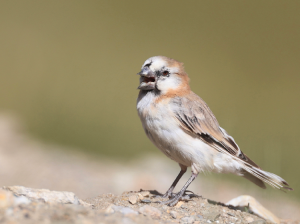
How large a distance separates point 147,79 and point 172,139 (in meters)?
0.78

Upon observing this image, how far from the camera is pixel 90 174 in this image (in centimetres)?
673

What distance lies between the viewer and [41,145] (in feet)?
26.2

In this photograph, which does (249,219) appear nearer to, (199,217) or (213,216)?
(213,216)

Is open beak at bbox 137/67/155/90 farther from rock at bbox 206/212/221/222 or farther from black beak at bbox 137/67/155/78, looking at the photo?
rock at bbox 206/212/221/222

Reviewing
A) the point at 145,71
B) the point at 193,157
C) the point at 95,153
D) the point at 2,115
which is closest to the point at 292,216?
the point at 193,157

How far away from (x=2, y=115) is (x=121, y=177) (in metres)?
4.91

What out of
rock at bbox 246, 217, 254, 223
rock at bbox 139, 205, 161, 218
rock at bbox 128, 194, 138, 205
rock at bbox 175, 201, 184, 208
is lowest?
rock at bbox 139, 205, 161, 218

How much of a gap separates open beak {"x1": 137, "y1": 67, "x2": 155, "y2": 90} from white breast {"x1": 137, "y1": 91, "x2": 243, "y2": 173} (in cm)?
7

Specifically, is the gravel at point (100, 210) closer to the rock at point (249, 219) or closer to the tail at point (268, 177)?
the rock at point (249, 219)

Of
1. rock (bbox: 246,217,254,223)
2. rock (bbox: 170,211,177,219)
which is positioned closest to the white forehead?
rock (bbox: 170,211,177,219)

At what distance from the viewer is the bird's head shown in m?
3.68

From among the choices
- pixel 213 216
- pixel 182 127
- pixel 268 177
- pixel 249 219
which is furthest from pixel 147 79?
pixel 249 219

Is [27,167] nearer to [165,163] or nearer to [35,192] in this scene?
[165,163]

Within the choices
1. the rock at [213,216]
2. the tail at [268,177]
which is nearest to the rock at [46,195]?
the rock at [213,216]
